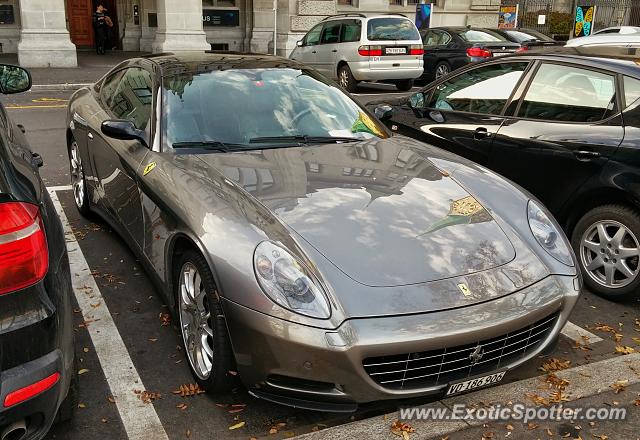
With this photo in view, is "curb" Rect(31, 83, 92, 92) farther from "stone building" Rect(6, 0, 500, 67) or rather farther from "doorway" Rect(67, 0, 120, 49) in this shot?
"doorway" Rect(67, 0, 120, 49)

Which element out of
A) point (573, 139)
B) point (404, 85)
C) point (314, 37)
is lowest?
point (404, 85)

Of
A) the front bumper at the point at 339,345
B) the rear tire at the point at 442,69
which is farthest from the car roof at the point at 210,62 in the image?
the rear tire at the point at 442,69

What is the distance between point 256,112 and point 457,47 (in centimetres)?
1279

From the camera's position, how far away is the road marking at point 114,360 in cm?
283

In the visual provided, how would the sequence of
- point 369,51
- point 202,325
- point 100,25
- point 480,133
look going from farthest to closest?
point 100,25, point 369,51, point 480,133, point 202,325

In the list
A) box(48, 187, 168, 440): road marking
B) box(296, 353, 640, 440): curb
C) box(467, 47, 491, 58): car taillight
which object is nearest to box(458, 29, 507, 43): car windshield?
box(467, 47, 491, 58): car taillight

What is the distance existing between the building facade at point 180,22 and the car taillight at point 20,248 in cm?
1663

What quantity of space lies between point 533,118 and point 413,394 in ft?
9.30

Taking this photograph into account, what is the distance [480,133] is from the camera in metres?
4.98

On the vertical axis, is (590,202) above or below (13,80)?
below

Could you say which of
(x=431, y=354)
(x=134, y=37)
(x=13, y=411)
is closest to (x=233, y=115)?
(x=431, y=354)

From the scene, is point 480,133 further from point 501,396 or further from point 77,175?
point 77,175

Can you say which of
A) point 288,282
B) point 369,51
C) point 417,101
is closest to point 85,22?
point 369,51

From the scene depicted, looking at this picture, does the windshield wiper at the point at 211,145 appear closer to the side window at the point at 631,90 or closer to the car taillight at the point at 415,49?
the side window at the point at 631,90
